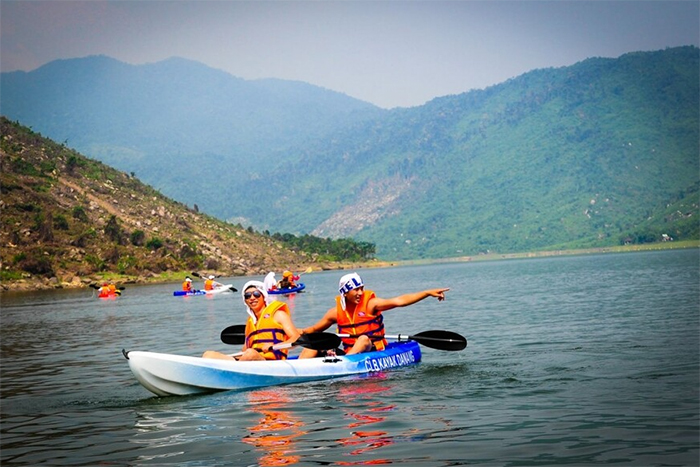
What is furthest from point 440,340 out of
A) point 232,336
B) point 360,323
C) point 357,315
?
point 232,336

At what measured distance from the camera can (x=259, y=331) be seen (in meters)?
20.2

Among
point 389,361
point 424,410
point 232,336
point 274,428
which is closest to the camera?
point 274,428

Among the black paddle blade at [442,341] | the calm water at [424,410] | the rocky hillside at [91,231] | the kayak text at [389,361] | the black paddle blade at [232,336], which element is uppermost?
the rocky hillside at [91,231]

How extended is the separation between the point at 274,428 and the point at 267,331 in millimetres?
4943

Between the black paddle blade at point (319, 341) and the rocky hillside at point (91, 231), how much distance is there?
9494 cm

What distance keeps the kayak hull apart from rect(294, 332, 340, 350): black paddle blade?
1.07ft

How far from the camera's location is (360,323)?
2155 cm

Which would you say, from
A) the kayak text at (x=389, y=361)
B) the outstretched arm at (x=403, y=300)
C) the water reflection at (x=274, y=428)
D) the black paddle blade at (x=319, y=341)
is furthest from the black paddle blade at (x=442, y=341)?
the water reflection at (x=274, y=428)

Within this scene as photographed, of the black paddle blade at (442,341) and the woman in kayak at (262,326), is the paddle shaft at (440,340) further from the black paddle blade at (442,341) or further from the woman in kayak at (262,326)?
the woman in kayak at (262,326)

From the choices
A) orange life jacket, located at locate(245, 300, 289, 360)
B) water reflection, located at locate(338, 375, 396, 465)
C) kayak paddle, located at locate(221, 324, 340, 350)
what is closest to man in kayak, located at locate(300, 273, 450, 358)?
kayak paddle, located at locate(221, 324, 340, 350)

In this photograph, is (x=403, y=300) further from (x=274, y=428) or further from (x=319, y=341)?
(x=274, y=428)

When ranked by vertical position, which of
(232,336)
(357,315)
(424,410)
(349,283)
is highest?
(349,283)

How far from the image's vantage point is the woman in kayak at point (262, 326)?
65.0 feet

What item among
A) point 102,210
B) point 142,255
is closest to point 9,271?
point 142,255
